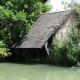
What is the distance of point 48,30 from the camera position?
23.4 meters

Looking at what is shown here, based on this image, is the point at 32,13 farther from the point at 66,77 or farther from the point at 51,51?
the point at 66,77

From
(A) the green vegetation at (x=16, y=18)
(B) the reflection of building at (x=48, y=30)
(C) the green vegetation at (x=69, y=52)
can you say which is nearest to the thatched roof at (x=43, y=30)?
(B) the reflection of building at (x=48, y=30)

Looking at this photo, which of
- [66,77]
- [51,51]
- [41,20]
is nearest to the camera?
[66,77]

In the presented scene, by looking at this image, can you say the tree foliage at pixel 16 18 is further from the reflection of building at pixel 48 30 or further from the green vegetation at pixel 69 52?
the green vegetation at pixel 69 52

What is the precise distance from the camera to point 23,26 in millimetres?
25906

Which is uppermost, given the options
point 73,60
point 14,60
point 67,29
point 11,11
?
point 11,11

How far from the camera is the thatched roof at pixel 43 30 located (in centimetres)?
2270

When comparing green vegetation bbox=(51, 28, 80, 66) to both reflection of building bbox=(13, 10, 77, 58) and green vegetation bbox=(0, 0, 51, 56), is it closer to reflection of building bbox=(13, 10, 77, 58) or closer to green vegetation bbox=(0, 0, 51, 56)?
reflection of building bbox=(13, 10, 77, 58)

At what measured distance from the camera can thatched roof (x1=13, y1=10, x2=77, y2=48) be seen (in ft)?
74.5

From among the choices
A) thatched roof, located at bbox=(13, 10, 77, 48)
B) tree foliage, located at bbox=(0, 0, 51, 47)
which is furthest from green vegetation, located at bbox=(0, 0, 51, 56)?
thatched roof, located at bbox=(13, 10, 77, 48)

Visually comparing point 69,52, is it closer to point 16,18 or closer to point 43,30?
point 43,30

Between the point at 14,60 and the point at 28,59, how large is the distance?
2407 mm

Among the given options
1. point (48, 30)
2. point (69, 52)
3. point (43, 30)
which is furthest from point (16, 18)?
point (69, 52)

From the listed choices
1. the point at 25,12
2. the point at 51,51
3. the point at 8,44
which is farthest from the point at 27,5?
the point at 51,51
